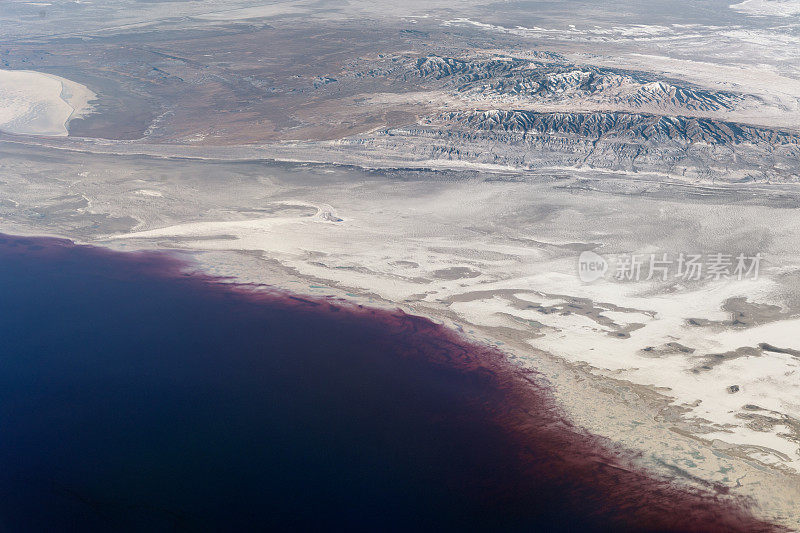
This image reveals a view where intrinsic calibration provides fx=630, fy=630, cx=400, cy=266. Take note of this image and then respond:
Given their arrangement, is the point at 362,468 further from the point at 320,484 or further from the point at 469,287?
the point at 469,287

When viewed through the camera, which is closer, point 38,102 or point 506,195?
point 506,195

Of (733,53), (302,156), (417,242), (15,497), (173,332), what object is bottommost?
(15,497)

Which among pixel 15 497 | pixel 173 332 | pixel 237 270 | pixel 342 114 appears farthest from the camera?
pixel 342 114

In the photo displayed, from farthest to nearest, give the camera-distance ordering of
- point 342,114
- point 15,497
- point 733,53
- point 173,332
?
point 733,53, point 342,114, point 173,332, point 15,497

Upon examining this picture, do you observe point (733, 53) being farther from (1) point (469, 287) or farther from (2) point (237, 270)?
(2) point (237, 270)

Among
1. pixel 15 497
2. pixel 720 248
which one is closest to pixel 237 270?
pixel 15 497

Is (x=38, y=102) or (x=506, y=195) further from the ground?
(x=38, y=102)

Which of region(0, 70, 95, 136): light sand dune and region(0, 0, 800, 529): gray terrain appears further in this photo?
region(0, 70, 95, 136): light sand dune

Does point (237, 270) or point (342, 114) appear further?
point (342, 114)

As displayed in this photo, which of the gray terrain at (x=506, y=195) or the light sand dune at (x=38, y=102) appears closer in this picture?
the gray terrain at (x=506, y=195)

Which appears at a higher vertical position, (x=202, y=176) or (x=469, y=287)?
(x=202, y=176)
